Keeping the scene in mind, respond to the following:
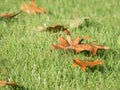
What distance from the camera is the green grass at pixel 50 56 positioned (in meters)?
2.66

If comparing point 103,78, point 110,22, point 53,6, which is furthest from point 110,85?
point 53,6

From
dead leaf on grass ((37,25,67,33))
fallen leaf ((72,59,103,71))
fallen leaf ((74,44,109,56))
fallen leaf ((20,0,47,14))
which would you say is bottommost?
fallen leaf ((72,59,103,71))

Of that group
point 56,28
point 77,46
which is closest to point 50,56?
point 77,46

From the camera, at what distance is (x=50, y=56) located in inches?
121

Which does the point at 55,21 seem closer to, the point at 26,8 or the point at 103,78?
the point at 26,8

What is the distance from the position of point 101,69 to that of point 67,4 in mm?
2682

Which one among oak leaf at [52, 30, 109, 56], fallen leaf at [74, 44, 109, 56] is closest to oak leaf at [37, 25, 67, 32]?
oak leaf at [52, 30, 109, 56]

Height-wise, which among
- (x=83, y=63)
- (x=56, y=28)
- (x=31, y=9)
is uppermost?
(x=31, y=9)

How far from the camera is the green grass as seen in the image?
2.66m

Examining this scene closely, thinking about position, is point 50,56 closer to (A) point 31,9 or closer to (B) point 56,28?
(B) point 56,28

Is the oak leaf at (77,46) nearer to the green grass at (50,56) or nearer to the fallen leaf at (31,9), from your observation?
the green grass at (50,56)

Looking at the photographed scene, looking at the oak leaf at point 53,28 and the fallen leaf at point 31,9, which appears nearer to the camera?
the oak leaf at point 53,28

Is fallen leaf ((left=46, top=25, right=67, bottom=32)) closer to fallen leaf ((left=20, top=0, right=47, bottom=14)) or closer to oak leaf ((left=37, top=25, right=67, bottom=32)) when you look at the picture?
oak leaf ((left=37, top=25, right=67, bottom=32))

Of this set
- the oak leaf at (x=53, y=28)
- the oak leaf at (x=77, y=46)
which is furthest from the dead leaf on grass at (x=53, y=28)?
the oak leaf at (x=77, y=46)
